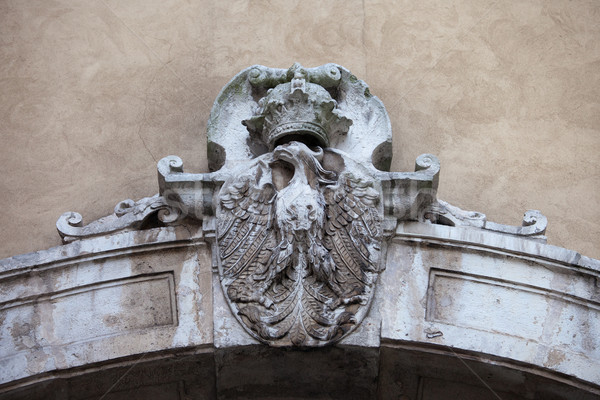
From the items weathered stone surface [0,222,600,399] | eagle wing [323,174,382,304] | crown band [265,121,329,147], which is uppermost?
crown band [265,121,329,147]

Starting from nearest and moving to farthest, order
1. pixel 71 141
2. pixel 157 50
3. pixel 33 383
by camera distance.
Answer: pixel 33 383
pixel 71 141
pixel 157 50

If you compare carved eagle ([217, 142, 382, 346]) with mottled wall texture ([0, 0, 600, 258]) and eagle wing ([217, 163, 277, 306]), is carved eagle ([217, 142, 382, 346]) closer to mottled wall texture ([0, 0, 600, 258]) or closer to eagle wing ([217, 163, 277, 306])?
eagle wing ([217, 163, 277, 306])

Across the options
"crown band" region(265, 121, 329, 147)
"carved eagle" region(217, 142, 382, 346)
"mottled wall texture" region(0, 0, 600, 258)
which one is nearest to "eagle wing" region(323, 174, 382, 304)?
"carved eagle" region(217, 142, 382, 346)

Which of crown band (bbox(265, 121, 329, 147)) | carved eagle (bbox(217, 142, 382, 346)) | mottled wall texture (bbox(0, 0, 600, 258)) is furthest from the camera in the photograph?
mottled wall texture (bbox(0, 0, 600, 258))

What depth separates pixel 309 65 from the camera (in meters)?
4.90

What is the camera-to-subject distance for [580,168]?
4.59 metres

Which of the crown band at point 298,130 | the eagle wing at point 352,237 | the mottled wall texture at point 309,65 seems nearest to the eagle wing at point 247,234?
the crown band at point 298,130

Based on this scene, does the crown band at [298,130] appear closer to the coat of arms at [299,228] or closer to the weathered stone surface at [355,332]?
the coat of arms at [299,228]

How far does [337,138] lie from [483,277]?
84 centimetres

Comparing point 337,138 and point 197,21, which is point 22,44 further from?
point 337,138

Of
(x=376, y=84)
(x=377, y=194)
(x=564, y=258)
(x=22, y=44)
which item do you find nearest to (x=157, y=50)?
(x=22, y=44)

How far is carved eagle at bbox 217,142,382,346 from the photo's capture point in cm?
388

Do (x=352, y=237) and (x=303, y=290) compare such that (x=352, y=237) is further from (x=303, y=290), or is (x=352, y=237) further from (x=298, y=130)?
(x=298, y=130)

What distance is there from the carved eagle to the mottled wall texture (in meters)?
0.56
